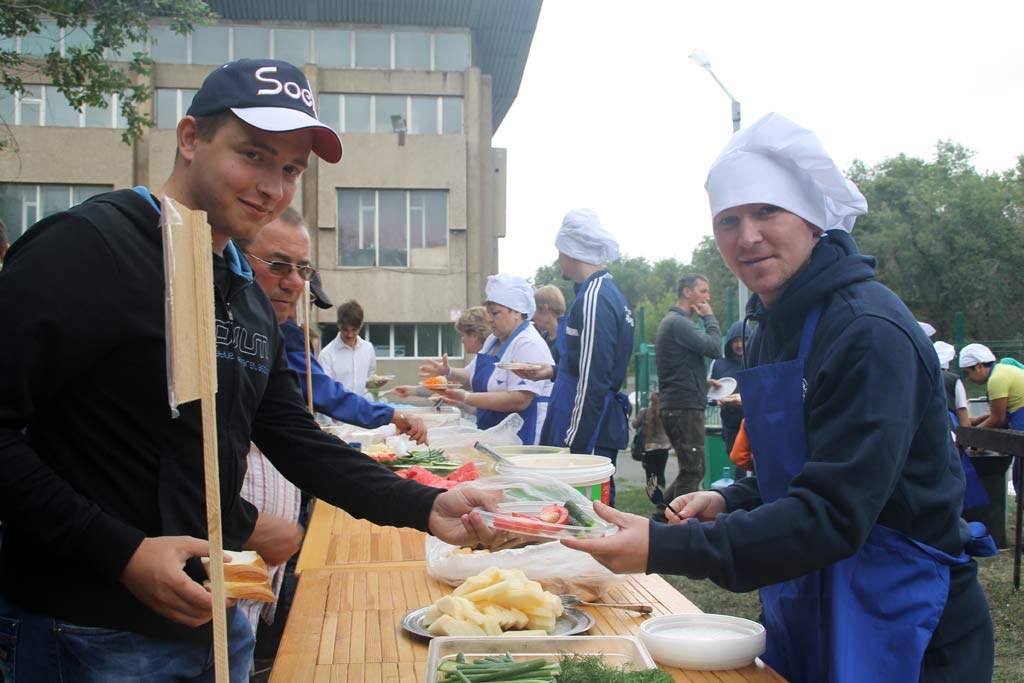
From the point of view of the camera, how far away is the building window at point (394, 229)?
2664 cm

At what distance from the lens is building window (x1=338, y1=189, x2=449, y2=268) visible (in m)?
26.6

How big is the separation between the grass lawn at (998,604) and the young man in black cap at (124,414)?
325cm

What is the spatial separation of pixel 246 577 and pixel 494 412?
4.12 m

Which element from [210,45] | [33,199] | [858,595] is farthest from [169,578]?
[33,199]

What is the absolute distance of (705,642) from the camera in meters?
2.03

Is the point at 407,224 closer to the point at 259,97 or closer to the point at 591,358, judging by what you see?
the point at 591,358

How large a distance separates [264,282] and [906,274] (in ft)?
120

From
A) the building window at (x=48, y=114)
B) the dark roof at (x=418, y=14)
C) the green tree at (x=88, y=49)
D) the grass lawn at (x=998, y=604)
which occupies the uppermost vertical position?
the dark roof at (x=418, y=14)

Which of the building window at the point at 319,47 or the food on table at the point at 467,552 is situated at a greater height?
the building window at the point at 319,47

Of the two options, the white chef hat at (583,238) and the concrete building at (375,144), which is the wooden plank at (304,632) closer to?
the white chef hat at (583,238)

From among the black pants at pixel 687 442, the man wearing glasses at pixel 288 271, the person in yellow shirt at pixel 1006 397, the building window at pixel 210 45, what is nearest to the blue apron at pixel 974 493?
the person in yellow shirt at pixel 1006 397

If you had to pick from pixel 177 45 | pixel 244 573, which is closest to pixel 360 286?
pixel 177 45

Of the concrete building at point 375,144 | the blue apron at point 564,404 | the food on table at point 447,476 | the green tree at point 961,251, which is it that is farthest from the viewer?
the green tree at point 961,251

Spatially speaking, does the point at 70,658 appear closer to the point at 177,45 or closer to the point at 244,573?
the point at 244,573
